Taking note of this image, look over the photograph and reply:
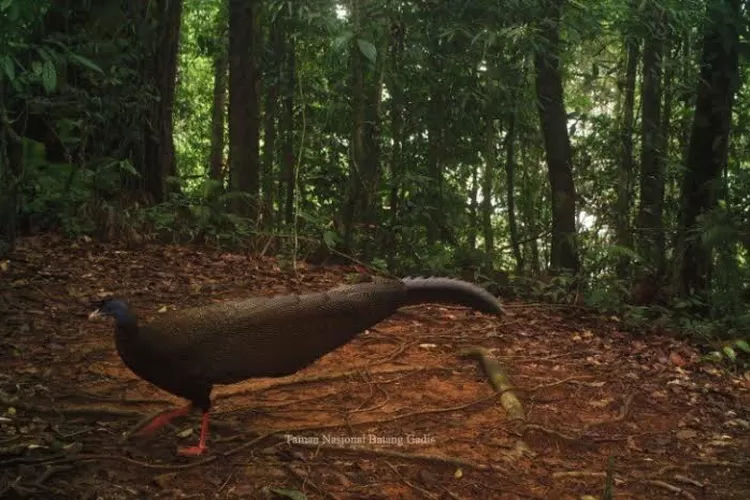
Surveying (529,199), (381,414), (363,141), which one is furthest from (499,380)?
(529,199)

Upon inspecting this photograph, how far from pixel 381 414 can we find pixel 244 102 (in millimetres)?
5689

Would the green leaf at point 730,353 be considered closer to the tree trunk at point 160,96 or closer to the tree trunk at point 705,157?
the tree trunk at point 705,157

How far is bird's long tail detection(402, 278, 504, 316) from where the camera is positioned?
2996 mm

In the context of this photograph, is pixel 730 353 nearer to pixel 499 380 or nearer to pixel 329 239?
pixel 499 380

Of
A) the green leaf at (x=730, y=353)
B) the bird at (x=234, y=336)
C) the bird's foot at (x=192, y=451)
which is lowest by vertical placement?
the bird's foot at (x=192, y=451)

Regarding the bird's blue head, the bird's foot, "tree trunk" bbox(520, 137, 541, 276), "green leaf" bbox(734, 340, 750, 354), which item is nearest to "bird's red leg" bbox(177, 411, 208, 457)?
the bird's foot

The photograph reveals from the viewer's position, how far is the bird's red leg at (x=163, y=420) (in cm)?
281

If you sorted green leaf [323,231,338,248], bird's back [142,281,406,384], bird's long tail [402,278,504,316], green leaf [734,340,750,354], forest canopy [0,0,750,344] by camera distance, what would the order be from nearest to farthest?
bird's back [142,281,406,384], bird's long tail [402,278,504,316], green leaf [734,340,750,354], forest canopy [0,0,750,344], green leaf [323,231,338,248]

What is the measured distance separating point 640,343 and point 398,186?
3347mm

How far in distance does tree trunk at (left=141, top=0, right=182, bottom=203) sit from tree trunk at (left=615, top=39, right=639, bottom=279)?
4.75 meters

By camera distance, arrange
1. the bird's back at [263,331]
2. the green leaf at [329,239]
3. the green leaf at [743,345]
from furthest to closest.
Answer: the green leaf at [329,239] < the green leaf at [743,345] < the bird's back at [263,331]

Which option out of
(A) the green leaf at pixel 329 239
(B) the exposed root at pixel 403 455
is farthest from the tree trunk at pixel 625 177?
(B) the exposed root at pixel 403 455

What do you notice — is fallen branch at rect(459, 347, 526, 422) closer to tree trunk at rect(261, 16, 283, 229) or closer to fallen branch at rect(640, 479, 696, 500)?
fallen branch at rect(640, 479, 696, 500)

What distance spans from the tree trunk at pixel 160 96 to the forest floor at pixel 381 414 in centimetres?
226
